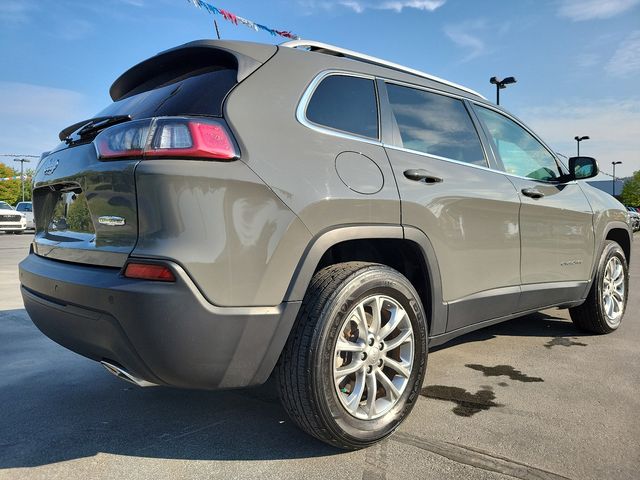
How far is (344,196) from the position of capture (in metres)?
2.23

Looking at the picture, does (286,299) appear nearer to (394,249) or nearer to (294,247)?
(294,247)

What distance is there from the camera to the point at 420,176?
2.63m

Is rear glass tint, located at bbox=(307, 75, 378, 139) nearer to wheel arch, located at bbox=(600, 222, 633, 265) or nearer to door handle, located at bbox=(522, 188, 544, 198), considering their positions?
door handle, located at bbox=(522, 188, 544, 198)

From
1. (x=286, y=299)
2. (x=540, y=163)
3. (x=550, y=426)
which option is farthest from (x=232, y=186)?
(x=540, y=163)

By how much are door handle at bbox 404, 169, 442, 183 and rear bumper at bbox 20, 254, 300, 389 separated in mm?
955

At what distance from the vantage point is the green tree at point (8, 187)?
244 feet

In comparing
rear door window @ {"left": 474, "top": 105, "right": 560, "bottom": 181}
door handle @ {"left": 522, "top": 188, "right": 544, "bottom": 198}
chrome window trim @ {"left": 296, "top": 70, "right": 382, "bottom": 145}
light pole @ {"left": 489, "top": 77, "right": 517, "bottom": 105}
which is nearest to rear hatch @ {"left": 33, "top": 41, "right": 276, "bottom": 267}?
chrome window trim @ {"left": 296, "top": 70, "right": 382, "bottom": 145}

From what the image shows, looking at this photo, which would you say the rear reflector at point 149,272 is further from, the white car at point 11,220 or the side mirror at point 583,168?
the white car at point 11,220

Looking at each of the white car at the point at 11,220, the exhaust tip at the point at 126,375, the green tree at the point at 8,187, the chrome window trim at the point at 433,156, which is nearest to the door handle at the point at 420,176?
the chrome window trim at the point at 433,156

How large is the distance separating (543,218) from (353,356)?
204 centimetres

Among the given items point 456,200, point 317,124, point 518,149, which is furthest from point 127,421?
point 518,149

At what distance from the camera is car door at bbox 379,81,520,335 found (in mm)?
2645

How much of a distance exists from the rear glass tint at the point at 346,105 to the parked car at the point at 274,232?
0.01 metres

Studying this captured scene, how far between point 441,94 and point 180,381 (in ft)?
7.64
